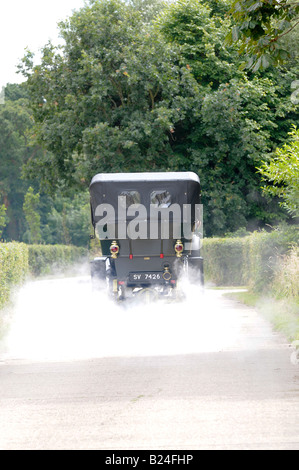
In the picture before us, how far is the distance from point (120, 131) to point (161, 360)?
77.0ft

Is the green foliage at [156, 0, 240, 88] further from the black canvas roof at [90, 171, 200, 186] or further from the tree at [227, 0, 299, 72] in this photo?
the tree at [227, 0, 299, 72]

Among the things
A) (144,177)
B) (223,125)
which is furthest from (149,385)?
(223,125)

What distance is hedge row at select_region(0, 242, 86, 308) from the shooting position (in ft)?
58.1

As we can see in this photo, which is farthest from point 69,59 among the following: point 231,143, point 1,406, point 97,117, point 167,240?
point 1,406

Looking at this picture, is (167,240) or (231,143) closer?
(167,240)

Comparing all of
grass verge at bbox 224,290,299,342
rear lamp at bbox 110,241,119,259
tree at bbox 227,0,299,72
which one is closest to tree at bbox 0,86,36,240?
grass verge at bbox 224,290,299,342

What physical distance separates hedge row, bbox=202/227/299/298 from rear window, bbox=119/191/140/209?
3.97 m

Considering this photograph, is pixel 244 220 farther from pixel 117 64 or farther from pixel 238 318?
pixel 238 318

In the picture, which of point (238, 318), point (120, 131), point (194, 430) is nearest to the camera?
point (194, 430)

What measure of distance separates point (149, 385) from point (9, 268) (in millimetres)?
10276

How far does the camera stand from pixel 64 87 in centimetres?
3581

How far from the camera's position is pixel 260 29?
8.79 meters

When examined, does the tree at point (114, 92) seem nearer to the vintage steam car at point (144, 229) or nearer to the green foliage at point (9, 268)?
the green foliage at point (9, 268)

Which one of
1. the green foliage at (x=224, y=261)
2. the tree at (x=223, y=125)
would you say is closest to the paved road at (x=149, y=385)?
the green foliage at (x=224, y=261)
